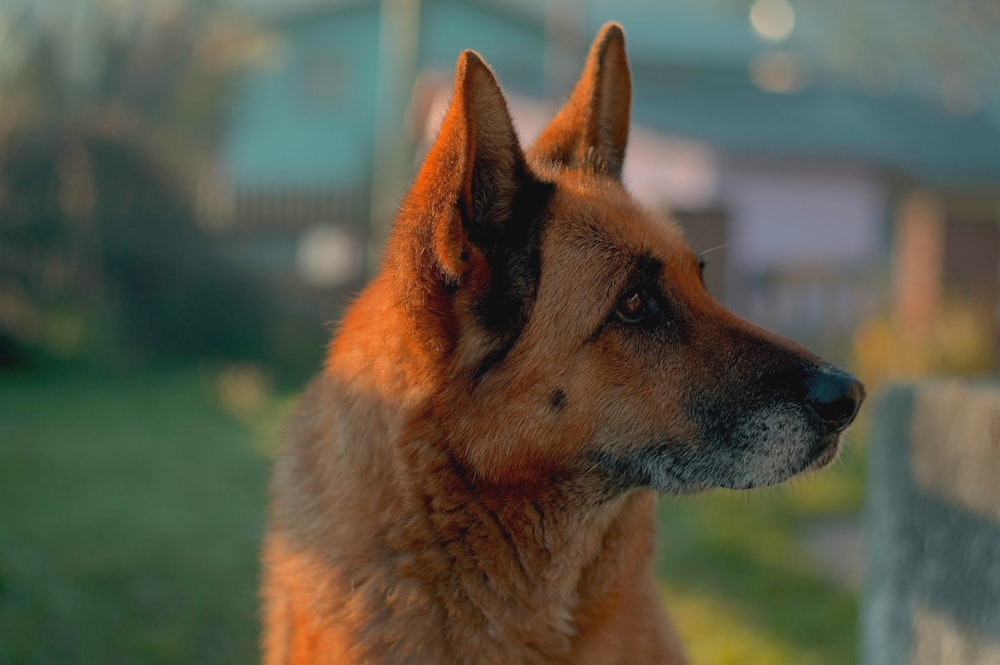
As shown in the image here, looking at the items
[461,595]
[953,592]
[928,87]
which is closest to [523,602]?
[461,595]

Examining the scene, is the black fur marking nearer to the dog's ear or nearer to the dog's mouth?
the dog's ear

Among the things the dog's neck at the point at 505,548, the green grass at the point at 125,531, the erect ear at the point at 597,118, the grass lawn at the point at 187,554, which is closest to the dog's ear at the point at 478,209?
the dog's neck at the point at 505,548

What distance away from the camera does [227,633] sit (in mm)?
5070

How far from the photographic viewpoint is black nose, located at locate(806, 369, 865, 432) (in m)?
2.64

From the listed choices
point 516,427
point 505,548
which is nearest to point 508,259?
point 516,427

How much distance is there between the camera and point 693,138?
68.2 feet

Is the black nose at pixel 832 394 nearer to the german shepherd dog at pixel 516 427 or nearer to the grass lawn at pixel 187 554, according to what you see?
the german shepherd dog at pixel 516 427

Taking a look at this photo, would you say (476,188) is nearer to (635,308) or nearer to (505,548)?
(635,308)

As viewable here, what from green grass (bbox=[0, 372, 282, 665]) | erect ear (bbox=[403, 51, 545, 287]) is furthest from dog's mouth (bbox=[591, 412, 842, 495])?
green grass (bbox=[0, 372, 282, 665])

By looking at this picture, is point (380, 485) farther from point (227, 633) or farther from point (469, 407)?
point (227, 633)

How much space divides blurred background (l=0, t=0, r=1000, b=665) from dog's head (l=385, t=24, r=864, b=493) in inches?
29.3

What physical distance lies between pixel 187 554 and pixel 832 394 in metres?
4.47

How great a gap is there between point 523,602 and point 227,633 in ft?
9.39

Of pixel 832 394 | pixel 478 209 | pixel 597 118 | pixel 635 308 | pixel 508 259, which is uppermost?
pixel 597 118
